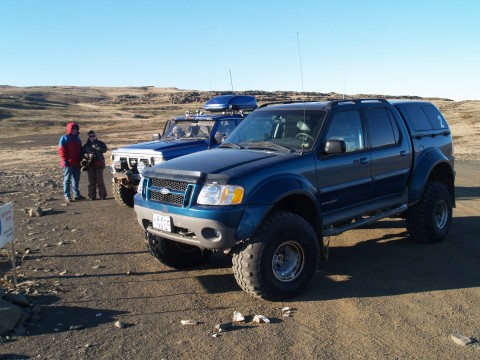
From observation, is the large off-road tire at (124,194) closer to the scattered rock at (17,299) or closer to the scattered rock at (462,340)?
the scattered rock at (17,299)

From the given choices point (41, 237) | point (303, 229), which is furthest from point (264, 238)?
point (41, 237)

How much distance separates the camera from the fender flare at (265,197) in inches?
191

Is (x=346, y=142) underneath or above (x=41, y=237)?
above

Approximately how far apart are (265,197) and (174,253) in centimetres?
177

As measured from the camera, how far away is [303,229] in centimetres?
518

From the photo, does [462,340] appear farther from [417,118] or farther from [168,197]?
[417,118]

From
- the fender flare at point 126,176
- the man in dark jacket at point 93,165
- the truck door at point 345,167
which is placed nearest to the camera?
the truck door at point 345,167

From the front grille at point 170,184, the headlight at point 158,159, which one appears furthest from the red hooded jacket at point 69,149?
the front grille at point 170,184

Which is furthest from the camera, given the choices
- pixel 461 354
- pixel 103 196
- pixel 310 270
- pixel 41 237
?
pixel 103 196

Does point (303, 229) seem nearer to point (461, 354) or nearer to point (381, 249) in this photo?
point (461, 354)

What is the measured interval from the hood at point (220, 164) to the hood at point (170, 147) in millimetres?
3827

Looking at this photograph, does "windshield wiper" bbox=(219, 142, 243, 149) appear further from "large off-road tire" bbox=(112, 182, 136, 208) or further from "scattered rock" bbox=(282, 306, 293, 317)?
"large off-road tire" bbox=(112, 182, 136, 208)

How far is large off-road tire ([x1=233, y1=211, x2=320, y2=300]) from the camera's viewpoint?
4.89 m

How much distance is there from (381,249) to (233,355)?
3787 millimetres
